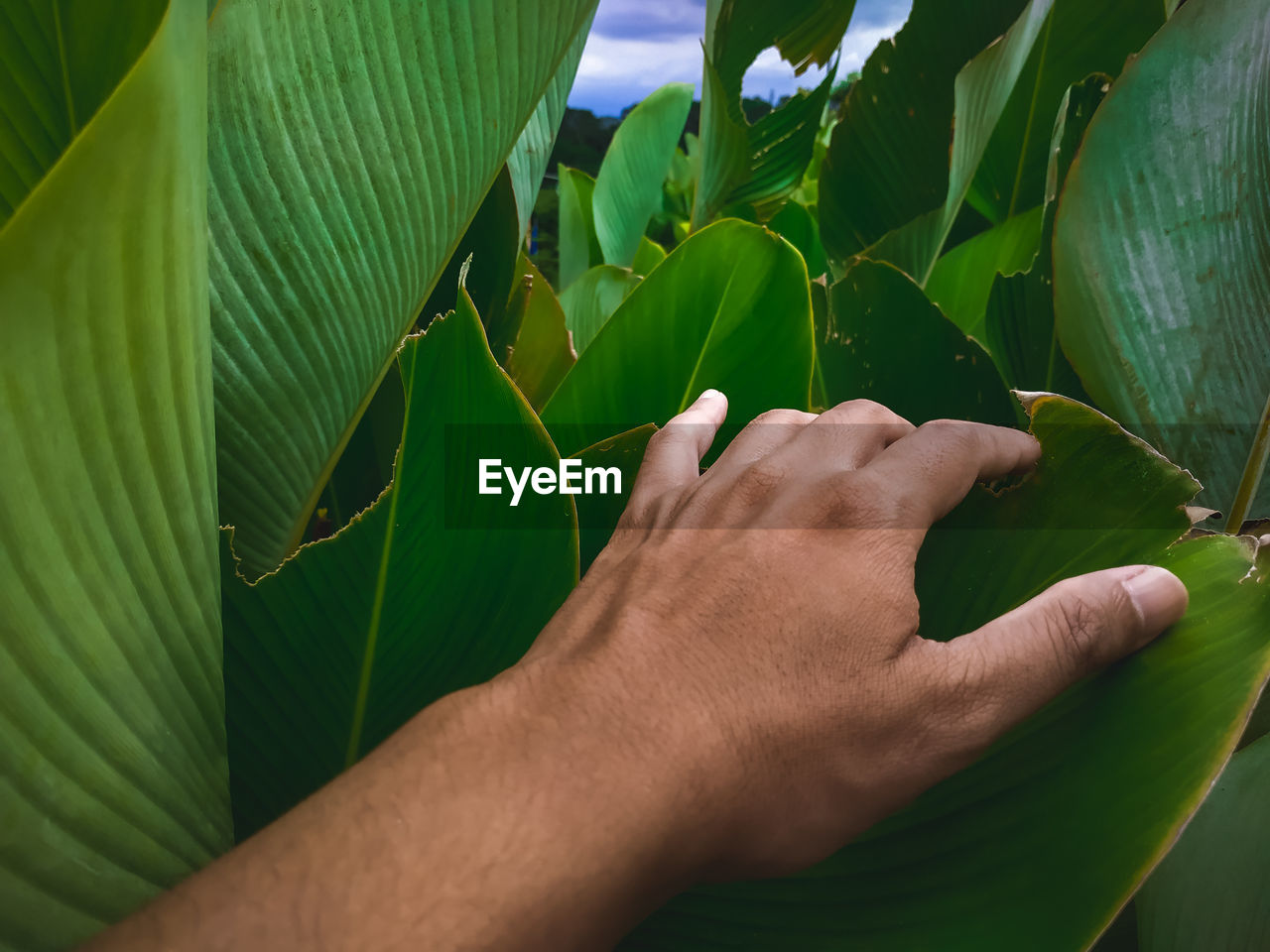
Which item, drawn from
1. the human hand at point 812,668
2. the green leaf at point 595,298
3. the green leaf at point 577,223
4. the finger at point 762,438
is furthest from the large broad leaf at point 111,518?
the green leaf at point 577,223

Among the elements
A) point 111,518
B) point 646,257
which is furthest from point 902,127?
point 111,518

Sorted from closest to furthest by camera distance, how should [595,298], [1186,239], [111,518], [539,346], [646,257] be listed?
[111,518], [1186,239], [539,346], [595,298], [646,257]

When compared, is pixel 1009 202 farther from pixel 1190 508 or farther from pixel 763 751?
pixel 763 751

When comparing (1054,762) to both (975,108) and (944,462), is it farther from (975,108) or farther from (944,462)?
(975,108)

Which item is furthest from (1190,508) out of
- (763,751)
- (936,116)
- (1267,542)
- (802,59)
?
→ (802,59)

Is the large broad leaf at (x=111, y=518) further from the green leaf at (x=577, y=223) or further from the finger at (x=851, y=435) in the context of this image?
the green leaf at (x=577, y=223)

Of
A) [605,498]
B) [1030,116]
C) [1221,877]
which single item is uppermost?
[1030,116]
